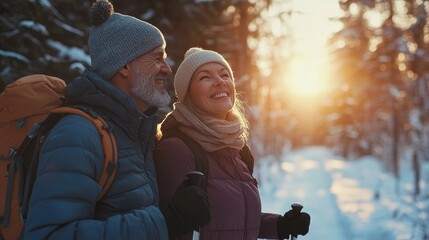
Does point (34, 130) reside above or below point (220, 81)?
below

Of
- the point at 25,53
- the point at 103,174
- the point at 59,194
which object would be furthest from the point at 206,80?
the point at 25,53

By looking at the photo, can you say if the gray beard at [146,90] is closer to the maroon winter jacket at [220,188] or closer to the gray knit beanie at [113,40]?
the gray knit beanie at [113,40]

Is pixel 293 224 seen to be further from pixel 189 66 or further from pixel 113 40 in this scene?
pixel 113 40

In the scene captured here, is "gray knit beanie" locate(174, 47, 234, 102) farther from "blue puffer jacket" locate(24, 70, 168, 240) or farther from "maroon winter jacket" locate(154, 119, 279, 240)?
"blue puffer jacket" locate(24, 70, 168, 240)

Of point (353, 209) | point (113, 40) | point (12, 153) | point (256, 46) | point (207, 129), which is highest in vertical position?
point (256, 46)

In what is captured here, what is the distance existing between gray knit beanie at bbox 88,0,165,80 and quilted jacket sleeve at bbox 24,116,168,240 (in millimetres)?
519

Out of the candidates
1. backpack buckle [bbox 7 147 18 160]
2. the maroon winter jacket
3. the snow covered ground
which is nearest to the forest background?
the snow covered ground

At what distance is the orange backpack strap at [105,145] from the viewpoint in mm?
1990

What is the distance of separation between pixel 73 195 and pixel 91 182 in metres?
0.10

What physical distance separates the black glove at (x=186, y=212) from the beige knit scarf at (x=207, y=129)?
0.74 metres

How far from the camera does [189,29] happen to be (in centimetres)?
1180

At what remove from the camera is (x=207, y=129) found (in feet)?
9.56

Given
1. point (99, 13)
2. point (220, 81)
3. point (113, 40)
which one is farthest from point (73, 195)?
point (220, 81)

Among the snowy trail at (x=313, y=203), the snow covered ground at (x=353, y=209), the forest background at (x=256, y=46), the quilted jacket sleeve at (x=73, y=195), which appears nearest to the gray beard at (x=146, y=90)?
the quilted jacket sleeve at (x=73, y=195)
